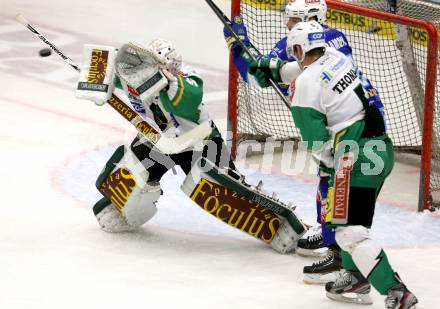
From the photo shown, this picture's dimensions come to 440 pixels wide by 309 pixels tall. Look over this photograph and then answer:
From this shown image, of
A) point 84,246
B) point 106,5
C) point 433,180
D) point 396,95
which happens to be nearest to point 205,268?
point 84,246

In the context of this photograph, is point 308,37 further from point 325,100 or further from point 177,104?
point 177,104

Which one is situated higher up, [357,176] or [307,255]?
[357,176]

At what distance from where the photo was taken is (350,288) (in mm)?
4965

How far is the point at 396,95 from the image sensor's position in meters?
7.66

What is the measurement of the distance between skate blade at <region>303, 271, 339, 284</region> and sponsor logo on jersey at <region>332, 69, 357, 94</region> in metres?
0.88

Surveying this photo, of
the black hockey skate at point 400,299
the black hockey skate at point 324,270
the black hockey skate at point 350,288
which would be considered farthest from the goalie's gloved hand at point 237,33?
the black hockey skate at point 400,299

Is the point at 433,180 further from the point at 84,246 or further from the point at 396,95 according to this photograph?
the point at 84,246

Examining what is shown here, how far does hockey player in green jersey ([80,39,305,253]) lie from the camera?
17.9ft

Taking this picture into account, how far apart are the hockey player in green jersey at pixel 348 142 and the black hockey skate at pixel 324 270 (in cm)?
34

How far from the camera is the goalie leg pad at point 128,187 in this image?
5695 mm

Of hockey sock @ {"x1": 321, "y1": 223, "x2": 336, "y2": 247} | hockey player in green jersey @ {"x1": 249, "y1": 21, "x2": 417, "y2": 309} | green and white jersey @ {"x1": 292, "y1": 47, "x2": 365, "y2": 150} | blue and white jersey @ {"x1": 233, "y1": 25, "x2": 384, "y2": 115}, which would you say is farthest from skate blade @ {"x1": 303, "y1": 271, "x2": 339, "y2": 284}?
blue and white jersey @ {"x1": 233, "y1": 25, "x2": 384, "y2": 115}

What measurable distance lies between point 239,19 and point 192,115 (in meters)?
0.66

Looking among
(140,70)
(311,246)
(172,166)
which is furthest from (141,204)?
(311,246)

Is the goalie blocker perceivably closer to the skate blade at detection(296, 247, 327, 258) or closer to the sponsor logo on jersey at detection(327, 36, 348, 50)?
the skate blade at detection(296, 247, 327, 258)
